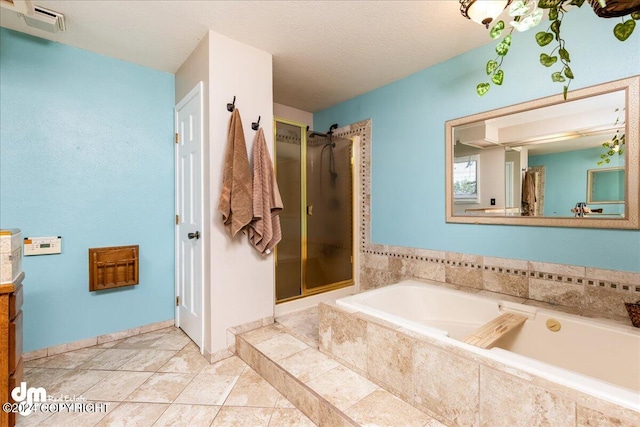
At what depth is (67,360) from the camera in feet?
6.37

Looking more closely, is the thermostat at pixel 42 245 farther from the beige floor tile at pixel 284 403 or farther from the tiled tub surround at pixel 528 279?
the tiled tub surround at pixel 528 279

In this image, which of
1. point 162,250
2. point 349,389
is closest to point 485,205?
point 349,389

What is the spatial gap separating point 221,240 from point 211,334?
63 cm

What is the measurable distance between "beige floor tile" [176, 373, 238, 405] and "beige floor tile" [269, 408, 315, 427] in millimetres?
324

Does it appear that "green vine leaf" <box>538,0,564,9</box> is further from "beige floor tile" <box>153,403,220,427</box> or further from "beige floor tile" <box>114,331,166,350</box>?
"beige floor tile" <box>114,331,166,350</box>

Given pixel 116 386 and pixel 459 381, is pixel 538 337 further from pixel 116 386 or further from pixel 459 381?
pixel 116 386

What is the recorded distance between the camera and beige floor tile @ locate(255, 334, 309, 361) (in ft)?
5.71

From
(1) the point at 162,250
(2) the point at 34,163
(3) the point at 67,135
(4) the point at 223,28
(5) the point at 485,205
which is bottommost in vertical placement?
(1) the point at 162,250

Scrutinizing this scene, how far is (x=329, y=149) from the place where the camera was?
9.61 feet

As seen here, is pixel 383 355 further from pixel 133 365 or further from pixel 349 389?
pixel 133 365

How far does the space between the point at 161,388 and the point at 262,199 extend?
1283mm

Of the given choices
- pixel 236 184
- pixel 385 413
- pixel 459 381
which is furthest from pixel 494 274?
pixel 236 184

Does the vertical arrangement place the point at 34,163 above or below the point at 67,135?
below

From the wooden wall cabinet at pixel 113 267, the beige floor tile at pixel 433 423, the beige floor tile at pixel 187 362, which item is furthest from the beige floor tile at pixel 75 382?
the beige floor tile at pixel 433 423
